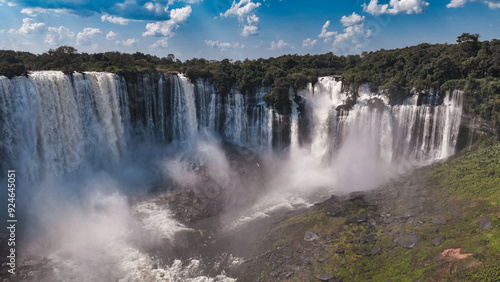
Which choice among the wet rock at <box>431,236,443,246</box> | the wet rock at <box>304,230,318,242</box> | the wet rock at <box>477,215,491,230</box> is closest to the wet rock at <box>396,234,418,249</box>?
the wet rock at <box>431,236,443,246</box>

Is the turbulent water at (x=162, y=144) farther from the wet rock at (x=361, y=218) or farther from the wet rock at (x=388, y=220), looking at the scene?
the wet rock at (x=388, y=220)

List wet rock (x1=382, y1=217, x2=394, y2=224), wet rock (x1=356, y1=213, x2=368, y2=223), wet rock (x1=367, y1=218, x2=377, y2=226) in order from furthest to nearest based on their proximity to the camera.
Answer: wet rock (x1=356, y1=213, x2=368, y2=223) → wet rock (x1=367, y1=218, x2=377, y2=226) → wet rock (x1=382, y1=217, x2=394, y2=224)

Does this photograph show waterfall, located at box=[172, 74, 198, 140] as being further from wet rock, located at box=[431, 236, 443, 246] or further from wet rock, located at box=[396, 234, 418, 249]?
wet rock, located at box=[431, 236, 443, 246]

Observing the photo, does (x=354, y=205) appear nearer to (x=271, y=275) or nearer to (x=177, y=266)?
(x=271, y=275)

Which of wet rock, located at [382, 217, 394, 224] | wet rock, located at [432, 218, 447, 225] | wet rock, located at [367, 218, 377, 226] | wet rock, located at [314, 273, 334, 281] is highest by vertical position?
wet rock, located at [432, 218, 447, 225]

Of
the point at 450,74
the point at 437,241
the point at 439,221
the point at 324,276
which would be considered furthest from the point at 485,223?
the point at 450,74
